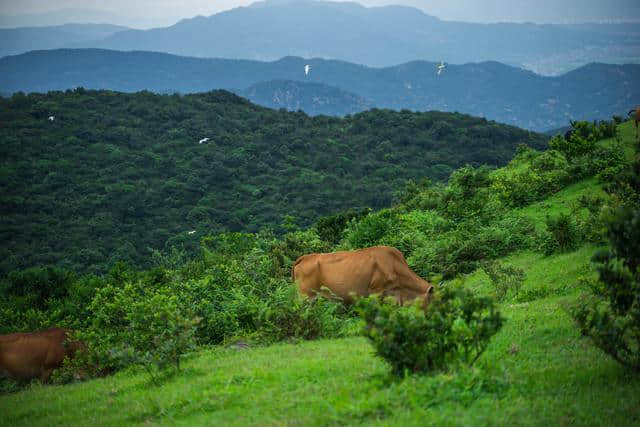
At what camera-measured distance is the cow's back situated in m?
11.4

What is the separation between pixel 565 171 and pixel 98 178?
209 feet

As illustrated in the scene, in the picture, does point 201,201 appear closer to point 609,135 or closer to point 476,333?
point 609,135

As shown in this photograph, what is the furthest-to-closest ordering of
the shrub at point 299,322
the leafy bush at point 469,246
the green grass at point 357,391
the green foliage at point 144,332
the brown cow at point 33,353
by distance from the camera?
the leafy bush at point 469,246 < the shrub at point 299,322 < the brown cow at point 33,353 < the green foliage at point 144,332 < the green grass at point 357,391

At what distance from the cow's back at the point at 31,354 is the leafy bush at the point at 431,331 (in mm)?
7083

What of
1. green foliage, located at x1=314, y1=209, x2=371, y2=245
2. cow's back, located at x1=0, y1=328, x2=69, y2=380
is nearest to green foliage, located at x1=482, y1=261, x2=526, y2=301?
cow's back, located at x1=0, y1=328, x2=69, y2=380

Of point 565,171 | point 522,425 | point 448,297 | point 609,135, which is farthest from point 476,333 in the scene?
point 609,135

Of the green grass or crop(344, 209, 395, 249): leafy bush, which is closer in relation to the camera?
the green grass

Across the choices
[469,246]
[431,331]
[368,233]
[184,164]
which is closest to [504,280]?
[469,246]

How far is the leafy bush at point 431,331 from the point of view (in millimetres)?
6941

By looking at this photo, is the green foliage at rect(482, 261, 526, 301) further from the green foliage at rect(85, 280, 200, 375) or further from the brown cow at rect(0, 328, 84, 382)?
the brown cow at rect(0, 328, 84, 382)

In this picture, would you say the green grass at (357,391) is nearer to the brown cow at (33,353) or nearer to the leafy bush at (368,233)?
the brown cow at (33,353)

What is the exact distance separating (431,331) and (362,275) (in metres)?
6.61

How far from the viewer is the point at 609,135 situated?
29.8 m

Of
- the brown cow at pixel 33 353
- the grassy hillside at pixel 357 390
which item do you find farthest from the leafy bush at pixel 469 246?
the brown cow at pixel 33 353
